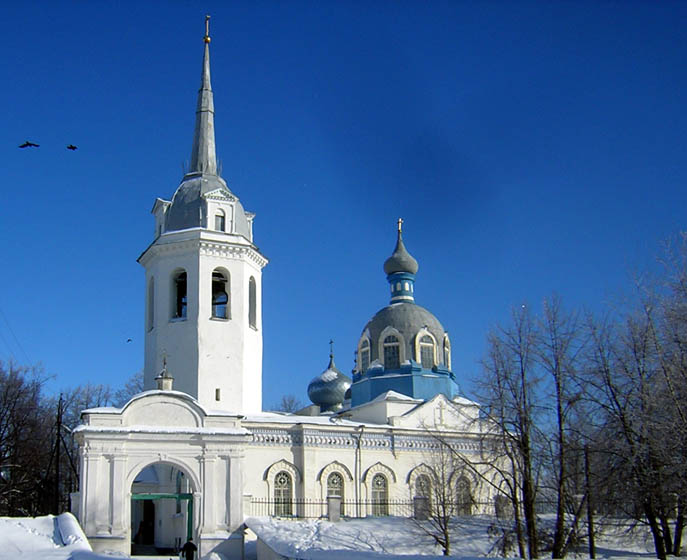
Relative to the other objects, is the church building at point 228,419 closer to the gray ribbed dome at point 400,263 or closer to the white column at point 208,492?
the white column at point 208,492

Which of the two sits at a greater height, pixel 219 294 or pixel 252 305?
pixel 219 294

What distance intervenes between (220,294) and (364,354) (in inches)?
310

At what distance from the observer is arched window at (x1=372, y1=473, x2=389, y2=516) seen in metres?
29.6

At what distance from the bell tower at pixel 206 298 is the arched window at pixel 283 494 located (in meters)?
2.65

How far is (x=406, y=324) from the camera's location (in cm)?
3538

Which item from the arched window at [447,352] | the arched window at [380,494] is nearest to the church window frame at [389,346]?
the arched window at [447,352]

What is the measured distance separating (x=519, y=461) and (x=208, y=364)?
1265cm

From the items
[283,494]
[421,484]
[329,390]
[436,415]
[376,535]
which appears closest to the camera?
[376,535]

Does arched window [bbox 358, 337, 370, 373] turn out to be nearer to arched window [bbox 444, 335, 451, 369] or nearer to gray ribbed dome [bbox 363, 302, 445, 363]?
→ gray ribbed dome [bbox 363, 302, 445, 363]

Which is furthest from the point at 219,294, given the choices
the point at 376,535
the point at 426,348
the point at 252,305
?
the point at 376,535

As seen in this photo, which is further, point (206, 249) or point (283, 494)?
point (206, 249)

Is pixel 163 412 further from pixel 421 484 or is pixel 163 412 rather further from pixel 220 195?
pixel 421 484

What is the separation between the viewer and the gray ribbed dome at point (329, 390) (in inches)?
1559

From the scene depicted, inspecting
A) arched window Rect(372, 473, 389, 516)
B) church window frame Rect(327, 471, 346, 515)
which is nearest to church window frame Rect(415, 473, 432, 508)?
arched window Rect(372, 473, 389, 516)
